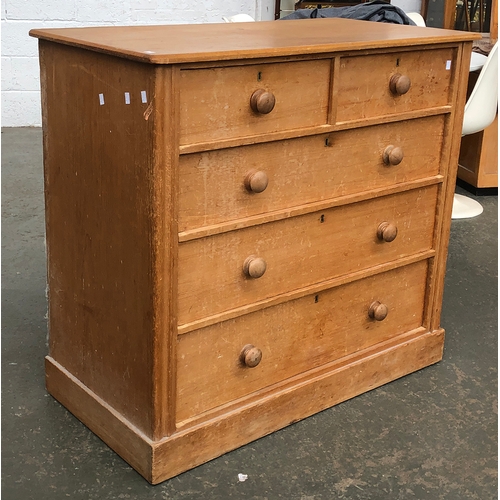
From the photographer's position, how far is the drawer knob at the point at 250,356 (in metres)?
2.11

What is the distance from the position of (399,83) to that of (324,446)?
41.2 inches

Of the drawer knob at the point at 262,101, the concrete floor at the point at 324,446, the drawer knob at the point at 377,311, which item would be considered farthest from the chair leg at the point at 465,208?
the drawer knob at the point at 262,101

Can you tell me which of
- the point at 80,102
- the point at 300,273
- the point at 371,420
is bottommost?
the point at 371,420

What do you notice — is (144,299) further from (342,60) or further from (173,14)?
(173,14)

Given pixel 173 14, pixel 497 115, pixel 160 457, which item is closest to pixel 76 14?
pixel 173 14

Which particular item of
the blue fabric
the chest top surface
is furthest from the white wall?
the chest top surface

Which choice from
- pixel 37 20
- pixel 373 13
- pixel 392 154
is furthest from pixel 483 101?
pixel 37 20

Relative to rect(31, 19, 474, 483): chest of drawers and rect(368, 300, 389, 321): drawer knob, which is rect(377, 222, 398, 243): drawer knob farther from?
rect(368, 300, 389, 321): drawer knob

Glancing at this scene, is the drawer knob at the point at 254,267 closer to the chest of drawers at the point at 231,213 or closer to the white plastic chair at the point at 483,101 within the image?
the chest of drawers at the point at 231,213

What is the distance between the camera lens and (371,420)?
2.33m

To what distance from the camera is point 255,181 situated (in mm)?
1954

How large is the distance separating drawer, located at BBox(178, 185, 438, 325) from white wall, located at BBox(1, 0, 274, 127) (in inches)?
152

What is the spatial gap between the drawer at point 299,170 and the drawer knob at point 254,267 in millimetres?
121

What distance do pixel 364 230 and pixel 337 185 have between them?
204mm
